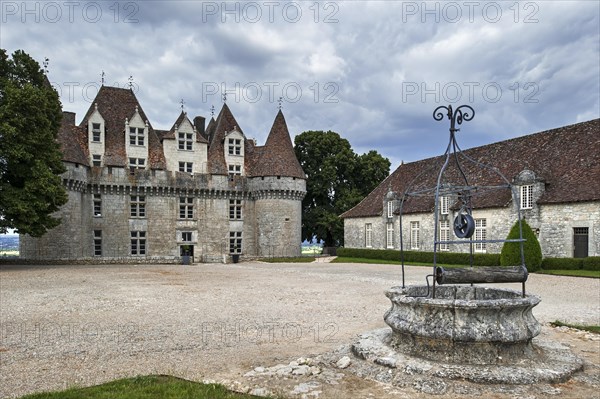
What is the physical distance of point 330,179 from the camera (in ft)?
148

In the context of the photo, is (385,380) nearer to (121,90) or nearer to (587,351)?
(587,351)

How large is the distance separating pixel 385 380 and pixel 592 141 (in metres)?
27.0

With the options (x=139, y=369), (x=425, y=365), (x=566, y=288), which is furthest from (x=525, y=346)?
(x=566, y=288)

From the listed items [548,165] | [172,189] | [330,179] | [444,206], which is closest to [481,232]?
[444,206]

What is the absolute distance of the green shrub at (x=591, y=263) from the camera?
72.8 ft

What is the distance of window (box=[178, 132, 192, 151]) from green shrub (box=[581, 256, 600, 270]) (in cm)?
2988

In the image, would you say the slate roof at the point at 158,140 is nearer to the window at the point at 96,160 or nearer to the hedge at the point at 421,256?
the window at the point at 96,160

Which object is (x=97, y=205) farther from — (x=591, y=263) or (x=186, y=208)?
(x=591, y=263)

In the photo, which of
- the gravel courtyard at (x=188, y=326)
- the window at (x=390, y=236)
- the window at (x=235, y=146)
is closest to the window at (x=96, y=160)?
the window at (x=235, y=146)

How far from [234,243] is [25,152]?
19390mm

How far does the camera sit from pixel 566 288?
1677 centimetres

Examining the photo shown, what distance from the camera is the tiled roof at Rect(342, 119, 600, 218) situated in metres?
24.7

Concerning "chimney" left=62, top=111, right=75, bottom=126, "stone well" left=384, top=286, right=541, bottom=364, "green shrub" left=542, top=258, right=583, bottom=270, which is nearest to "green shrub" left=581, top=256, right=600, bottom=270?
"green shrub" left=542, top=258, right=583, bottom=270

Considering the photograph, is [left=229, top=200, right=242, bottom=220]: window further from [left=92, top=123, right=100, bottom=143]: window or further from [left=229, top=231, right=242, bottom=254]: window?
[left=92, top=123, right=100, bottom=143]: window
